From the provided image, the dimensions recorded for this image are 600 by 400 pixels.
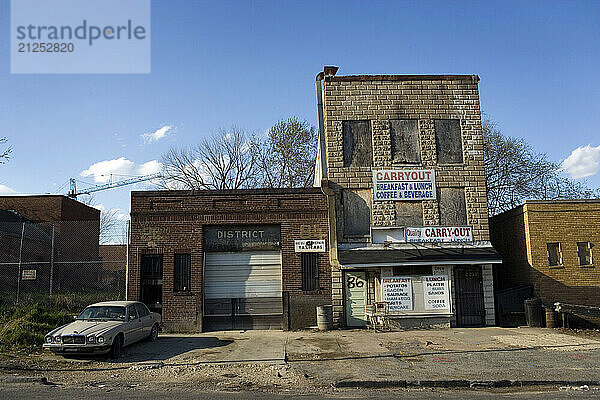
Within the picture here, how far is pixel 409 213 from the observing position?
19000 millimetres

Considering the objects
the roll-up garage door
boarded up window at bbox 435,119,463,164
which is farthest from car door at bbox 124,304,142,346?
boarded up window at bbox 435,119,463,164

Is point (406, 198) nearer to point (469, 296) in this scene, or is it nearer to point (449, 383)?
point (469, 296)

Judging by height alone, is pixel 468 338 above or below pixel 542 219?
below

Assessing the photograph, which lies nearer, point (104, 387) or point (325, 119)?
point (104, 387)

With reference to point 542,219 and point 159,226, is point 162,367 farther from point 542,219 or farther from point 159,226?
point 542,219

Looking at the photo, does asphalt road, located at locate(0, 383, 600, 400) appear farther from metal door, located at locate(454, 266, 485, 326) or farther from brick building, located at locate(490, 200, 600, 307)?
brick building, located at locate(490, 200, 600, 307)

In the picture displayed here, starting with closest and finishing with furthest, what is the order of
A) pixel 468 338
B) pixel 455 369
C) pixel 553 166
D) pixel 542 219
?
pixel 455 369
pixel 468 338
pixel 542 219
pixel 553 166

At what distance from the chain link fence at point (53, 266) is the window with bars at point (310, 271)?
6724 millimetres

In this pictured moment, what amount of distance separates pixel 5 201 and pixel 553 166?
122 ft

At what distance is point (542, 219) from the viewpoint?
19562mm

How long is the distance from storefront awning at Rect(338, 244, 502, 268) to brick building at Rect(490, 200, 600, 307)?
2.25 meters

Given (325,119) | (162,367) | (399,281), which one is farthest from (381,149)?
(162,367)

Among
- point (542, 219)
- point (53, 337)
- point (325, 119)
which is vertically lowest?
point (53, 337)

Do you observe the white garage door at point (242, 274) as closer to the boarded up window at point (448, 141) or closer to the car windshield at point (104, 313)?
the car windshield at point (104, 313)
